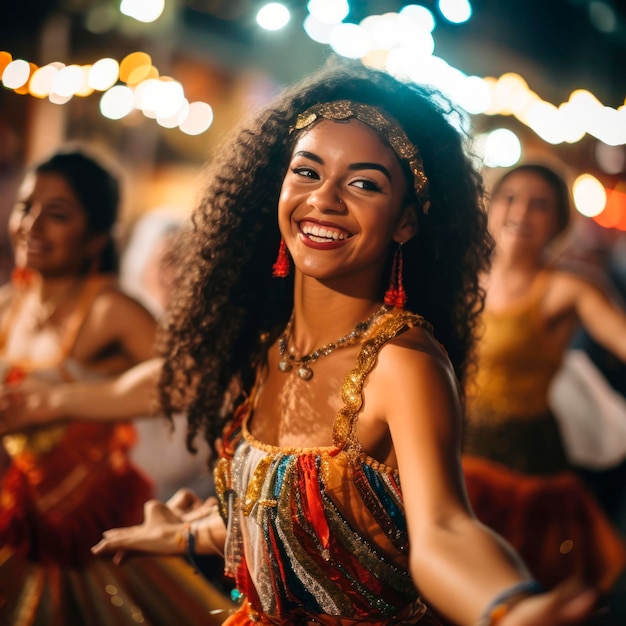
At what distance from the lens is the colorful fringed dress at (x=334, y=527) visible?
1.69 meters

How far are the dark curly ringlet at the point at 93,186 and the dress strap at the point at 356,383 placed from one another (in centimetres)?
215

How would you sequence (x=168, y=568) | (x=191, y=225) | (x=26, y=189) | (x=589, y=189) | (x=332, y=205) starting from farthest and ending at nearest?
(x=589, y=189)
(x=26, y=189)
(x=168, y=568)
(x=191, y=225)
(x=332, y=205)

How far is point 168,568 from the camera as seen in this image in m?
2.43

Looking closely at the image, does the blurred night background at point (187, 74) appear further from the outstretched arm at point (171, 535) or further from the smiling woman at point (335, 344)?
the outstretched arm at point (171, 535)

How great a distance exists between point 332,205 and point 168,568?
127 cm

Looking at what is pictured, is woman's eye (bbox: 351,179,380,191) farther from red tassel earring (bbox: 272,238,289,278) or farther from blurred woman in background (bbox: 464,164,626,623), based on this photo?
blurred woman in background (bbox: 464,164,626,623)

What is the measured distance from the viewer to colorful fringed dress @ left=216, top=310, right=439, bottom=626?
66.7 inches

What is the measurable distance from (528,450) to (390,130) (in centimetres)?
276

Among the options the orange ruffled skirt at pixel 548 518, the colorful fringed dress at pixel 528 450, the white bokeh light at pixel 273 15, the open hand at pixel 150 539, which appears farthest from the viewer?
the white bokeh light at pixel 273 15

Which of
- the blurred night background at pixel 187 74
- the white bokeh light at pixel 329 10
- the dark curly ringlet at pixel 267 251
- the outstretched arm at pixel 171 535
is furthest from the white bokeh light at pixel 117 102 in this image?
the outstretched arm at pixel 171 535

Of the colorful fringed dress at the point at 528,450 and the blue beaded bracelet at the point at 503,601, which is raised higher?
the blue beaded bracelet at the point at 503,601

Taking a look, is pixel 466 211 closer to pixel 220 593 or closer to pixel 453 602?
pixel 453 602

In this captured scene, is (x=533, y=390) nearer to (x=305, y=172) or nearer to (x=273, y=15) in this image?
(x=273, y=15)

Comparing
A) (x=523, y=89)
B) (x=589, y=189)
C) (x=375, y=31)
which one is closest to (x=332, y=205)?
(x=375, y=31)
